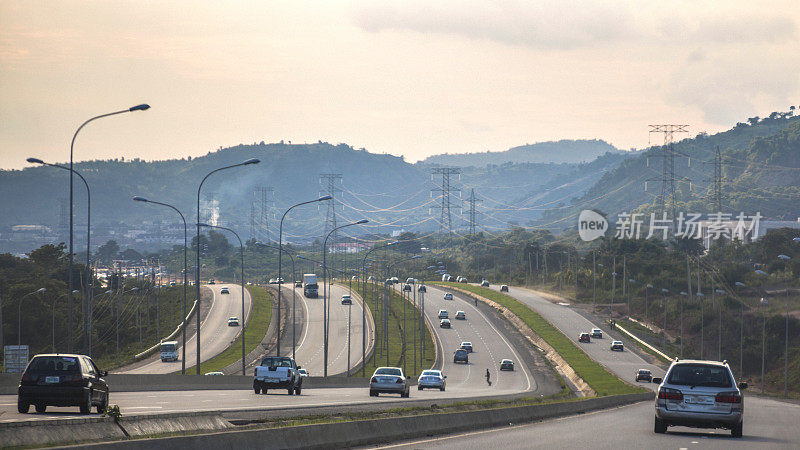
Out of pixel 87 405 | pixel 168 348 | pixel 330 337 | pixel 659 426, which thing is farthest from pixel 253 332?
pixel 659 426

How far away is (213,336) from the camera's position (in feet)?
446

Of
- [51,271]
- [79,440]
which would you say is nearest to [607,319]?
[51,271]

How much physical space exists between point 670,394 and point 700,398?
0.74 metres

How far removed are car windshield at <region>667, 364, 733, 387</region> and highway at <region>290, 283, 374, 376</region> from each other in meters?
76.5

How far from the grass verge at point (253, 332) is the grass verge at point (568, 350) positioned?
36821 mm

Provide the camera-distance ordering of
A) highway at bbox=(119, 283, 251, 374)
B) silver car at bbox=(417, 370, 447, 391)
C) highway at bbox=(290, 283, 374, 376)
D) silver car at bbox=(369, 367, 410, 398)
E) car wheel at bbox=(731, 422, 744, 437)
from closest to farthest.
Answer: car wheel at bbox=(731, 422, 744, 437), silver car at bbox=(369, 367, 410, 398), silver car at bbox=(417, 370, 447, 391), highway at bbox=(119, 283, 251, 374), highway at bbox=(290, 283, 374, 376)

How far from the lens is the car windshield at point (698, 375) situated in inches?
1029

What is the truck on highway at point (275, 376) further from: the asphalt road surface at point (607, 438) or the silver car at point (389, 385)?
the asphalt road surface at point (607, 438)

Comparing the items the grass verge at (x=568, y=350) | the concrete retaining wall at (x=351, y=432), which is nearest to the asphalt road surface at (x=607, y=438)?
the concrete retaining wall at (x=351, y=432)

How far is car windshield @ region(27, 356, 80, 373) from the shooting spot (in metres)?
26.4

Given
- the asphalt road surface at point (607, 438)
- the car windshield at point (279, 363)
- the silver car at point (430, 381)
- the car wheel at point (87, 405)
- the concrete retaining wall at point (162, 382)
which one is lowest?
the silver car at point (430, 381)

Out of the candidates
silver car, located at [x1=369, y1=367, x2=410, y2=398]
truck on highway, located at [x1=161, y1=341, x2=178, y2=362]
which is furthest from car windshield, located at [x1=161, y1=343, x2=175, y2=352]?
silver car, located at [x1=369, y1=367, x2=410, y2=398]

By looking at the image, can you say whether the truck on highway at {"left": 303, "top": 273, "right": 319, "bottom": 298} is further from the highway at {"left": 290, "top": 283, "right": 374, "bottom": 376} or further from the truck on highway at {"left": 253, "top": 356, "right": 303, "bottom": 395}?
the truck on highway at {"left": 253, "top": 356, "right": 303, "bottom": 395}

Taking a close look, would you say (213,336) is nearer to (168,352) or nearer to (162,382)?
(168,352)
